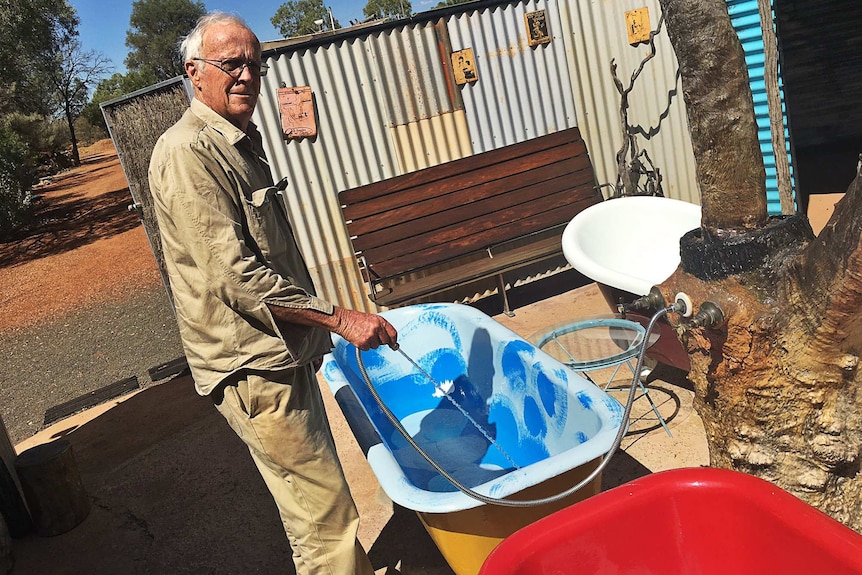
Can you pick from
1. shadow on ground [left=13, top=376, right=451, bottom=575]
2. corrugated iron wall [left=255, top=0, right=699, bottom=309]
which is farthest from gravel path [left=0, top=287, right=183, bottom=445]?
corrugated iron wall [left=255, top=0, right=699, bottom=309]

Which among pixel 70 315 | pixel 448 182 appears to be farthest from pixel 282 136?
pixel 70 315

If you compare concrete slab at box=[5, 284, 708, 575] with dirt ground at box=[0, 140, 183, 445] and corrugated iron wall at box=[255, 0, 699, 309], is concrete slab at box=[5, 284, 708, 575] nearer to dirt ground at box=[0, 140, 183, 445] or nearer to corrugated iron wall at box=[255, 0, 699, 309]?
dirt ground at box=[0, 140, 183, 445]

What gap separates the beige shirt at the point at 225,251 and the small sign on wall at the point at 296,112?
3.33 m

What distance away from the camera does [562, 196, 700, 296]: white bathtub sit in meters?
4.71

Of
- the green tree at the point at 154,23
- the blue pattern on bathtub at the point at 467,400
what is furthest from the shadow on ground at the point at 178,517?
the green tree at the point at 154,23

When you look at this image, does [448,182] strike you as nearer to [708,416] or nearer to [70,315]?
[708,416]

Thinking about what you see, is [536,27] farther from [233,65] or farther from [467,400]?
[233,65]

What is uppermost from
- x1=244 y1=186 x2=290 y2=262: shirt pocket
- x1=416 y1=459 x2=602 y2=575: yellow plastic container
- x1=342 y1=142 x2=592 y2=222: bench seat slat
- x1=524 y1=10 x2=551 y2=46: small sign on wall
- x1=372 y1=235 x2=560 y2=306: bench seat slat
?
x1=524 y1=10 x2=551 y2=46: small sign on wall

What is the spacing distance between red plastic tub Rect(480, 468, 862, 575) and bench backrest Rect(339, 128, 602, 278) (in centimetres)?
451

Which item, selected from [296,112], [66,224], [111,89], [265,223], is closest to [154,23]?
[111,89]

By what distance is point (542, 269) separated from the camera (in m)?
6.44

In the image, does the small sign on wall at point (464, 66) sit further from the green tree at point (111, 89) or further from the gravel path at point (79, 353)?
the green tree at point (111, 89)

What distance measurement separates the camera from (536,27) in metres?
6.21

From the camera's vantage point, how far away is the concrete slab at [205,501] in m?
3.45
